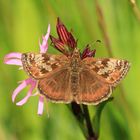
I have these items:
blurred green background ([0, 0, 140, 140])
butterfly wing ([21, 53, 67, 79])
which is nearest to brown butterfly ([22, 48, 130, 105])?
butterfly wing ([21, 53, 67, 79])

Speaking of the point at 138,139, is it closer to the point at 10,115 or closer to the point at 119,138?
the point at 119,138

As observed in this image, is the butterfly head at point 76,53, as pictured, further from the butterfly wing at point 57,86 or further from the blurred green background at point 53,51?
the blurred green background at point 53,51

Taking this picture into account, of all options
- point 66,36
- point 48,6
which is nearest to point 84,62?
point 66,36

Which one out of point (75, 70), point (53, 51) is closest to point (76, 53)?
point (75, 70)

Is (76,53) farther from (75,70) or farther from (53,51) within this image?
(53,51)

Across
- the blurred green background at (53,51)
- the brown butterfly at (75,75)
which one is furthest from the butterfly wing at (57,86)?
the blurred green background at (53,51)

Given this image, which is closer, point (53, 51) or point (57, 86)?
point (57, 86)

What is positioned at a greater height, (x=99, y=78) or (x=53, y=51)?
(x=53, y=51)
